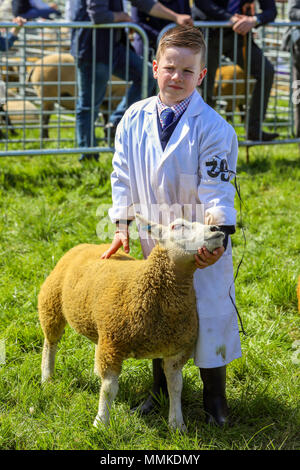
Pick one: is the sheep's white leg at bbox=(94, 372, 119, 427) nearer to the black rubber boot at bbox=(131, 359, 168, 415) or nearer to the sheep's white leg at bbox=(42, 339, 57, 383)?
the black rubber boot at bbox=(131, 359, 168, 415)

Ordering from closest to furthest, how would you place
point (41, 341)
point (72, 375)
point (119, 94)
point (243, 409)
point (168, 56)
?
point (168, 56)
point (243, 409)
point (72, 375)
point (41, 341)
point (119, 94)

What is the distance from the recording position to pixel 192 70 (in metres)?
2.97

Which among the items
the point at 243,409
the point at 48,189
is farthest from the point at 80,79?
the point at 243,409

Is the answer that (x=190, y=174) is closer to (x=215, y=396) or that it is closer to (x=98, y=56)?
(x=215, y=396)

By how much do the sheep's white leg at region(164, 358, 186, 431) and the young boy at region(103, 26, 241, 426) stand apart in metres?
0.14

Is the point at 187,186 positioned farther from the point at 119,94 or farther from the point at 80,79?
the point at 119,94

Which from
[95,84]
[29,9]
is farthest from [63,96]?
[95,84]

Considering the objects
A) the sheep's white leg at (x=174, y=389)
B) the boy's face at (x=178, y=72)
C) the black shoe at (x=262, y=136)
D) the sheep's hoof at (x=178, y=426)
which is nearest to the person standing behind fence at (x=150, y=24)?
the black shoe at (x=262, y=136)

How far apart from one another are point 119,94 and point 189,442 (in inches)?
254

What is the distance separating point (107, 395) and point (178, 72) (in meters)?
1.55

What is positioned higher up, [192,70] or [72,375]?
[192,70]

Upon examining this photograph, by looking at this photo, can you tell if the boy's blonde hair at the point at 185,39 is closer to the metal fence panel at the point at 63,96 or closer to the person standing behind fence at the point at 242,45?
the metal fence panel at the point at 63,96

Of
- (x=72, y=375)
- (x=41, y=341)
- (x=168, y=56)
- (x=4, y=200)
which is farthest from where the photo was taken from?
(x=4, y=200)

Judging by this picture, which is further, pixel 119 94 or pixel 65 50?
pixel 65 50
